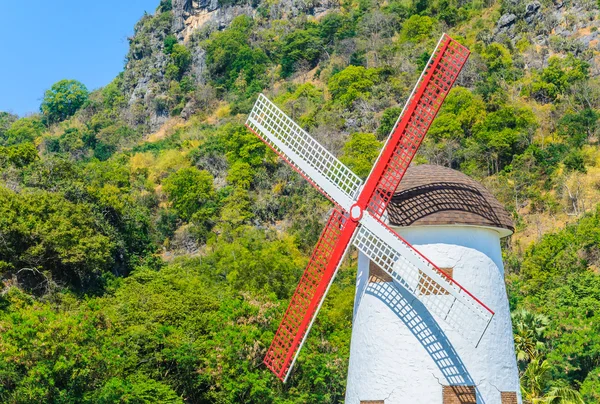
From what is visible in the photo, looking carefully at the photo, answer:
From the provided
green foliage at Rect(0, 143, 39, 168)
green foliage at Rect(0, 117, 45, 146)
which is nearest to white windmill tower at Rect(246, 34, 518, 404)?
green foliage at Rect(0, 143, 39, 168)

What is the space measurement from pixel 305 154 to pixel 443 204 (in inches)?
127

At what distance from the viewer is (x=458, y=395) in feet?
46.6

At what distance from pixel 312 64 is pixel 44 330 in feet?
244

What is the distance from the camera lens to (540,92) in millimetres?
60500

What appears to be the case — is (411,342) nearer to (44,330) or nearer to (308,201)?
(44,330)

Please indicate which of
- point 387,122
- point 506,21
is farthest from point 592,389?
point 506,21

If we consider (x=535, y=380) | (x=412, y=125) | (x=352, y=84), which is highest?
(x=352, y=84)

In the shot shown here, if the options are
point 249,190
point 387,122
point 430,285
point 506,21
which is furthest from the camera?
point 506,21

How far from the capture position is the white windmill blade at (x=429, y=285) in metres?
14.2

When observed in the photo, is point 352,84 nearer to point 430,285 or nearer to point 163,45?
point 163,45

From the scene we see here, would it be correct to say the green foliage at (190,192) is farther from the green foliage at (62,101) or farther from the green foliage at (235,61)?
the green foliage at (62,101)

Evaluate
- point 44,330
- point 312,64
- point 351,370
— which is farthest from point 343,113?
point 351,370

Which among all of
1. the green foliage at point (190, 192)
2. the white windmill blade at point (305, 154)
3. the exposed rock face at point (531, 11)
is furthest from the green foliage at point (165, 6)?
the white windmill blade at point (305, 154)

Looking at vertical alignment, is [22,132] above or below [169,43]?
below
